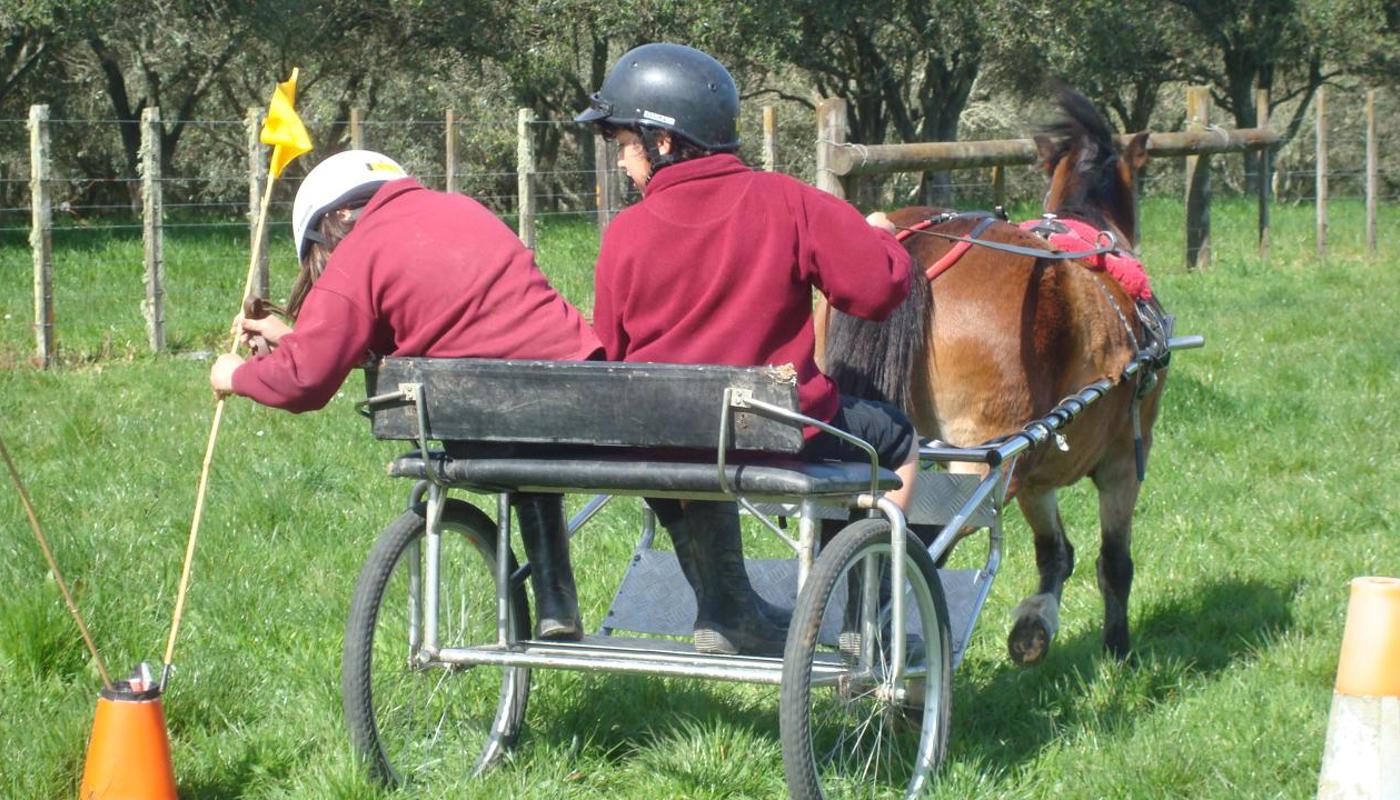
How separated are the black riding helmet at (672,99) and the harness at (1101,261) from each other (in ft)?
4.68

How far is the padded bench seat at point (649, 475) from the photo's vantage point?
3.44 m

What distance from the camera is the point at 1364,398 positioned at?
31.1ft

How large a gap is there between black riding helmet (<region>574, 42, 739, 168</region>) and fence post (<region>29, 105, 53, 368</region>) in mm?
8664

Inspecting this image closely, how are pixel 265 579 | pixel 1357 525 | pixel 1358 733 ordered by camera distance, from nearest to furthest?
pixel 1358 733
pixel 265 579
pixel 1357 525

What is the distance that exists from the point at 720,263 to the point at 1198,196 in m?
14.4

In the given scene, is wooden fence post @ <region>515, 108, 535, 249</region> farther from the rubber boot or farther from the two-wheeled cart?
the rubber boot

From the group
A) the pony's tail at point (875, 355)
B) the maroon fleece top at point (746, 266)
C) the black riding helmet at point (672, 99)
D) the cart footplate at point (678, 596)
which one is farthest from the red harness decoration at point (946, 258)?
the black riding helmet at point (672, 99)

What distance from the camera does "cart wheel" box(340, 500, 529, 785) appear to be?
3.75m

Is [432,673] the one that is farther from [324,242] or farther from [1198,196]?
[1198,196]

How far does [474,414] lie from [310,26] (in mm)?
26365

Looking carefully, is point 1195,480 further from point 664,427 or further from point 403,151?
point 403,151

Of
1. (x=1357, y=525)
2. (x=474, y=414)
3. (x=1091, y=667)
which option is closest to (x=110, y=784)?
(x=474, y=414)

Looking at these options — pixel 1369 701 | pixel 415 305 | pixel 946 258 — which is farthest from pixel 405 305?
pixel 1369 701

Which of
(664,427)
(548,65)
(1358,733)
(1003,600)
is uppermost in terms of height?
(548,65)
